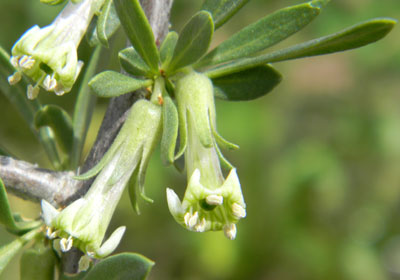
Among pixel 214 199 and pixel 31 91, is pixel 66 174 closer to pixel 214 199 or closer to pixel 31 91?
pixel 31 91


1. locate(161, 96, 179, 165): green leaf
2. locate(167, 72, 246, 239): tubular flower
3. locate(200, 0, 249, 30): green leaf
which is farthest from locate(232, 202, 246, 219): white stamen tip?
locate(200, 0, 249, 30): green leaf

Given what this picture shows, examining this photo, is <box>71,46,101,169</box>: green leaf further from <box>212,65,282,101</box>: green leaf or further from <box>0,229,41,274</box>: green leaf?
<box>212,65,282,101</box>: green leaf

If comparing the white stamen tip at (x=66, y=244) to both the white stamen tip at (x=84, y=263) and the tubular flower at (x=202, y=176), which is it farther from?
the tubular flower at (x=202, y=176)

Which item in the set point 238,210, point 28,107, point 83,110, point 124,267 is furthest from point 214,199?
point 28,107

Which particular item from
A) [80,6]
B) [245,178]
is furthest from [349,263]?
[80,6]

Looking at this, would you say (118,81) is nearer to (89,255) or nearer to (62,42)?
(62,42)

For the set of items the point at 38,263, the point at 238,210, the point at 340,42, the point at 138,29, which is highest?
the point at 138,29
